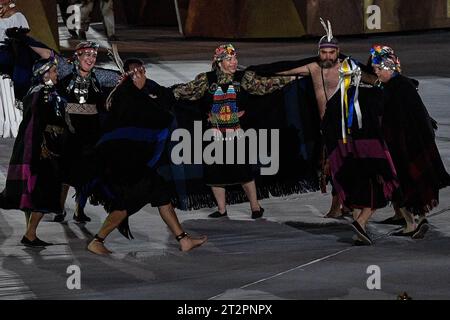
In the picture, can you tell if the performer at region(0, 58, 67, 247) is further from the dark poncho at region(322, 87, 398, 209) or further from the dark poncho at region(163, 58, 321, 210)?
the dark poncho at region(322, 87, 398, 209)

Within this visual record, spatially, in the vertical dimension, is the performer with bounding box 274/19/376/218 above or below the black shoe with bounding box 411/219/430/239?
above

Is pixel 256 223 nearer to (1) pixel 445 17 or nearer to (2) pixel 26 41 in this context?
(2) pixel 26 41

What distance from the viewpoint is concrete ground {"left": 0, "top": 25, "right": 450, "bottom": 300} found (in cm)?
1109

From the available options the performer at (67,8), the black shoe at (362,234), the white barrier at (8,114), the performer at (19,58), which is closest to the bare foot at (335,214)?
the black shoe at (362,234)

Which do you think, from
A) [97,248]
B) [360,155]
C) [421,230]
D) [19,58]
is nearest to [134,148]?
[97,248]

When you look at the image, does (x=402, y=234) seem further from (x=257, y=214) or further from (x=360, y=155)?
(x=257, y=214)

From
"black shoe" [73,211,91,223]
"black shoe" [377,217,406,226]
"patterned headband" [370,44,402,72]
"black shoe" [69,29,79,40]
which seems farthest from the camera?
"black shoe" [69,29,79,40]

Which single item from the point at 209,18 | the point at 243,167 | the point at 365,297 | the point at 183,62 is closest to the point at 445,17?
the point at 209,18

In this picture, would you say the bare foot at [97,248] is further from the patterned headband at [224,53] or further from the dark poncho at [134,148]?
the patterned headband at [224,53]

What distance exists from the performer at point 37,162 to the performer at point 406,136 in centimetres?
278

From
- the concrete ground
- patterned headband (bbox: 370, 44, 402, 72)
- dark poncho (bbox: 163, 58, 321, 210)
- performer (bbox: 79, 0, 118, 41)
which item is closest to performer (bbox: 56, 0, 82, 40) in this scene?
performer (bbox: 79, 0, 118, 41)

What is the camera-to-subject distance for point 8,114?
65.1 feet

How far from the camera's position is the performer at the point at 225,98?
1444cm

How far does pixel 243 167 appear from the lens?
14.8 m
